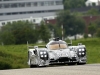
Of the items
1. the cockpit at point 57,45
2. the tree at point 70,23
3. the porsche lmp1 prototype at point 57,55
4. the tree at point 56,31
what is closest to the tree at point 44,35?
the tree at point 56,31

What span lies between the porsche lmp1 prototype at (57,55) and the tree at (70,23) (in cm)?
9161

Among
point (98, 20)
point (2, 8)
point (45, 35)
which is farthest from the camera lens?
point (2, 8)

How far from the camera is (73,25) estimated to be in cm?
12194

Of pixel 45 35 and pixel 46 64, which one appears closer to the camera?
pixel 46 64

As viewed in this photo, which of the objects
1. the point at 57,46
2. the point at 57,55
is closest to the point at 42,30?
the point at 57,46

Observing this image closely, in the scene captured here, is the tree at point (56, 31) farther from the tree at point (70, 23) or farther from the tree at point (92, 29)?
the tree at point (92, 29)

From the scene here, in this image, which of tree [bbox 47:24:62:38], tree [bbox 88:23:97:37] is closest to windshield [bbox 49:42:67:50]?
tree [bbox 47:24:62:38]

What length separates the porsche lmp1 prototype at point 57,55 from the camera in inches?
991

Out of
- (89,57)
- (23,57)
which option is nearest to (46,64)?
(23,57)

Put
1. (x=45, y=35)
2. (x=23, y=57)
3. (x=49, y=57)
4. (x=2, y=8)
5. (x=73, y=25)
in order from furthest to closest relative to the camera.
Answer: (x=2, y=8) < (x=73, y=25) < (x=45, y=35) < (x=23, y=57) < (x=49, y=57)

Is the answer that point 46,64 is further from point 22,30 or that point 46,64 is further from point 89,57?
point 22,30

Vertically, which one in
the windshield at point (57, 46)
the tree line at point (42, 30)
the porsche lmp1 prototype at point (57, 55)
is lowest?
the tree line at point (42, 30)

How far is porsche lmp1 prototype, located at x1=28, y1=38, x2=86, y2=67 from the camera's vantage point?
2517cm

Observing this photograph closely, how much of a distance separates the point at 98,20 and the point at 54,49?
107 metres
